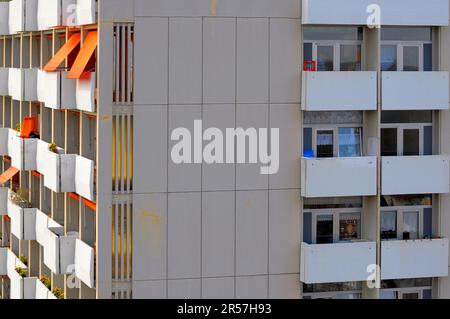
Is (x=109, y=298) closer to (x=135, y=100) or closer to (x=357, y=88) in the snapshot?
(x=135, y=100)

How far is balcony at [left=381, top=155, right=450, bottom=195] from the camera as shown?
30922 mm

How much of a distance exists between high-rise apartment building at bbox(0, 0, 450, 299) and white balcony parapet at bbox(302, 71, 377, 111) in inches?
1.2

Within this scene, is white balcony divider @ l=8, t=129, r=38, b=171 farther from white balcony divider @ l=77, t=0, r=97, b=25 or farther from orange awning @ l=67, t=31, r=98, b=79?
white balcony divider @ l=77, t=0, r=97, b=25

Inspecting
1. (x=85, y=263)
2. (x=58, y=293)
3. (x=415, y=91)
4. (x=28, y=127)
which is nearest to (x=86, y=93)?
(x=85, y=263)

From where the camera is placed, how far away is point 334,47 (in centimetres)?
3097

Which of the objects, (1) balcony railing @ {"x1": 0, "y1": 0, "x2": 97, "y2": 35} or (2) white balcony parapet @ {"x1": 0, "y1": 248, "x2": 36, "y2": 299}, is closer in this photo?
(1) balcony railing @ {"x1": 0, "y1": 0, "x2": 97, "y2": 35}

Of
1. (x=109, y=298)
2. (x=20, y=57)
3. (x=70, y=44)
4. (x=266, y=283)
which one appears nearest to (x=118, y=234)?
(x=109, y=298)

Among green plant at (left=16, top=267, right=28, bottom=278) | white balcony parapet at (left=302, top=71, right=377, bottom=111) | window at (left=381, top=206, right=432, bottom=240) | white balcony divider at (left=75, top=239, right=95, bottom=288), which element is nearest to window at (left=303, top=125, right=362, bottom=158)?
white balcony parapet at (left=302, top=71, right=377, bottom=111)

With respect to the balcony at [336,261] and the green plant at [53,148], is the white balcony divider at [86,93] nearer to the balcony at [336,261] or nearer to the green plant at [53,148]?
the green plant at [53,148]

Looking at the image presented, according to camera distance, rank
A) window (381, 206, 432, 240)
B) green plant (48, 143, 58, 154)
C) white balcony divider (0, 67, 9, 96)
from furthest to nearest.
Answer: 1. white balcony divider (0, 67, 9, 96)
2. green plant (48, 143, 58, 154)
3. window (381, 206, 432, 240)

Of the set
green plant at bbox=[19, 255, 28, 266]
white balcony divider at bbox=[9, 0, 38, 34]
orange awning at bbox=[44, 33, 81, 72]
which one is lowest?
green plant at bbox=[19, 255, 28, 266]

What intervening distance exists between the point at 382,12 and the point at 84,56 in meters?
6.52

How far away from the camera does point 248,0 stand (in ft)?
98.5


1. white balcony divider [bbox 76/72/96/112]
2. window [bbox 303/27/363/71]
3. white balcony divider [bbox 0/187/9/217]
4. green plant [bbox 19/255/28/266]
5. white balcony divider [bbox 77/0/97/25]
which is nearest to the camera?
white balcony divider [bbox 77/0/97/25]
